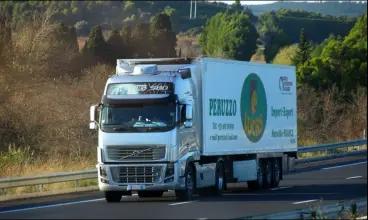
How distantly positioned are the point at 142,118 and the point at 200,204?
2573 mm

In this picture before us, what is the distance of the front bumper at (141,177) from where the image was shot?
22.7m

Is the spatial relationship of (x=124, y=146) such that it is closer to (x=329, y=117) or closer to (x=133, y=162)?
(x=133, y=162)

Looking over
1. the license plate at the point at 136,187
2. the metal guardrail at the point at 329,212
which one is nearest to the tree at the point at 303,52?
the license plate at the point at 136,187

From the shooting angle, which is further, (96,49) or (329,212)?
(96,49)

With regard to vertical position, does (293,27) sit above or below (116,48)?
above

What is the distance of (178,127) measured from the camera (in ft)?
75.2

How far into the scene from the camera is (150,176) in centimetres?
2278

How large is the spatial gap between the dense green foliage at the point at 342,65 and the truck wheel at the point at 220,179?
2975 centimetres

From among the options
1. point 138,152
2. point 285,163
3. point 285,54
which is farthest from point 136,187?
point 285,54

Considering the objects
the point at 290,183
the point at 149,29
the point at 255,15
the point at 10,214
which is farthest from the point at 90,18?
the point at 10,214

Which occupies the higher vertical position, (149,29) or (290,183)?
(149,29)

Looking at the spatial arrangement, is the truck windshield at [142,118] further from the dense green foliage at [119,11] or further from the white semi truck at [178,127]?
the dense green foliage at [119,11]

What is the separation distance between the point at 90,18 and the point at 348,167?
280 feet

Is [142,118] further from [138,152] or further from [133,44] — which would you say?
[133,44]
